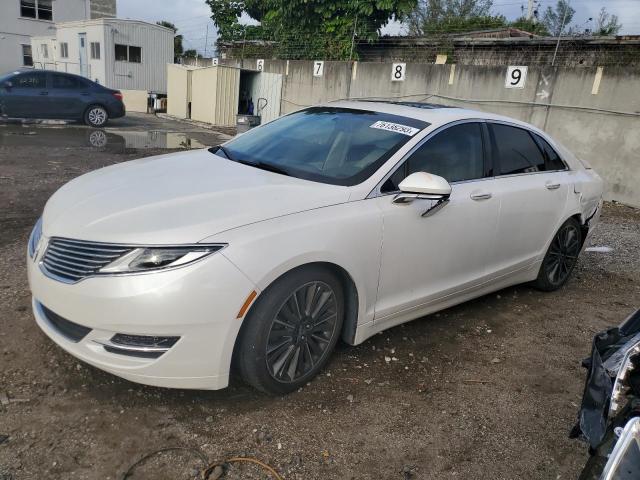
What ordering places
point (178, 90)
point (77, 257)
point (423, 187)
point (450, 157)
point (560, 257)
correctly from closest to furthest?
1. point (77, 257)
2. point (423, 187)
3. point (450, 157)
4. point (560, 257)
5. point (178, 90)

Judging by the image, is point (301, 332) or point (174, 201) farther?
point (301, 332)

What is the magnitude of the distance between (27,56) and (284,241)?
117 feet

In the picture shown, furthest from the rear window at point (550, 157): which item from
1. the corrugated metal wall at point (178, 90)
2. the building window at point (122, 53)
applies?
the building window at point (122, 53)

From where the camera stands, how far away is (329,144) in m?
3.57

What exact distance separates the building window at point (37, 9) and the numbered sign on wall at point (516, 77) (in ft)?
101

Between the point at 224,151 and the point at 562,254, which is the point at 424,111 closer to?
the point at 224,151

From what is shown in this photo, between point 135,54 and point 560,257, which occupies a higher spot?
point 135,54

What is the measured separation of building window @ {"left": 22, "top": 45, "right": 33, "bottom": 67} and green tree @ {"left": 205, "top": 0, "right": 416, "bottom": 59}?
20129 mm

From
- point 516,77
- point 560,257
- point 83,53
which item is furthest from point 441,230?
point 83,53

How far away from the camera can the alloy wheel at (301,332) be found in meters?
2.75

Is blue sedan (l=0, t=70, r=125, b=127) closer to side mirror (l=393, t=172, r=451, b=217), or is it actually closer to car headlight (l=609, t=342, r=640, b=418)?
side mirror (l=393, t=172, r=451, b=217)

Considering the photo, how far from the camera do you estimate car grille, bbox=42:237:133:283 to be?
2.45 meters

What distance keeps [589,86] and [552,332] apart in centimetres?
697

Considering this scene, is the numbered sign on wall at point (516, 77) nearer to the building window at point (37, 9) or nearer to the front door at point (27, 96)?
the front door at point (27, 96)
